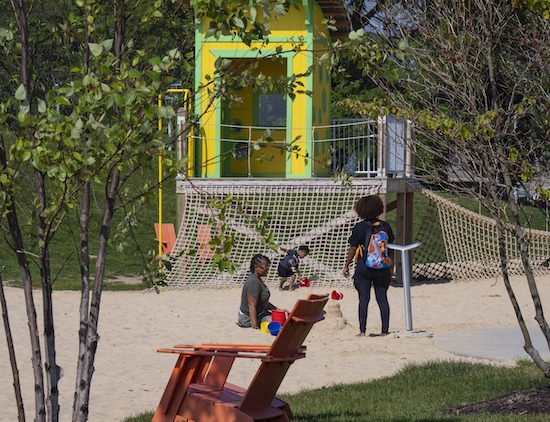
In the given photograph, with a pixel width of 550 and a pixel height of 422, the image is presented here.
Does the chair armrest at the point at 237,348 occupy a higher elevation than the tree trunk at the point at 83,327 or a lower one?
lower

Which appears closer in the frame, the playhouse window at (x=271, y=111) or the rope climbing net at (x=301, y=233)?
the rope climbing net at (x=301, y=233)

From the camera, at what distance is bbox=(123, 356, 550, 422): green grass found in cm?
681

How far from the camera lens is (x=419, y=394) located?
303 inches

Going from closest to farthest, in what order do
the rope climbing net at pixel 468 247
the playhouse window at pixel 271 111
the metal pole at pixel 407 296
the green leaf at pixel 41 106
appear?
the green leaf at pixel 41 106, the metal pole at pixel 407 296, the rope climbing net at pixel 468 247, the playhouse window at pixel 271 111

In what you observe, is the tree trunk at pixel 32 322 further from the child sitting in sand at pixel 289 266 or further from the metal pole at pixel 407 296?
the child sitting in sand at pixel 289 266

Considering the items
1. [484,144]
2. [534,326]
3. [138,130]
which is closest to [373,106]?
[484,144]

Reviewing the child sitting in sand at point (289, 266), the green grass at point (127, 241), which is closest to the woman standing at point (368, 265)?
the green grass at point (127, 241)

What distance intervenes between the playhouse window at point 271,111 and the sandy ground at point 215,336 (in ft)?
17.2

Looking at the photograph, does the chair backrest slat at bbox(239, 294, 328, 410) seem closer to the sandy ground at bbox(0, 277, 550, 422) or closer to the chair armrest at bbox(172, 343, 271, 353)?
the chair armrest at bbox(172, 343, 271, 353)

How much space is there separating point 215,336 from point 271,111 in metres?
10.5

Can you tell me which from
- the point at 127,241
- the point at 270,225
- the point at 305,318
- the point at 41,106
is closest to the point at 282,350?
the point at 305,318

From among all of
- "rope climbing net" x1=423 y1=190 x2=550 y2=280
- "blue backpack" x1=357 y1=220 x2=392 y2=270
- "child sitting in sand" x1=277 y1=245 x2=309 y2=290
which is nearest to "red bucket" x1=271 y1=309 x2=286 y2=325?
"blue backpack" x1=357 y1=220 x2=392 y2=270

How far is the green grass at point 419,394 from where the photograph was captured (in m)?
6.81

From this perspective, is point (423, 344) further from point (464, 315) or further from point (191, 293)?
point (191, 293)
